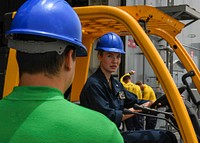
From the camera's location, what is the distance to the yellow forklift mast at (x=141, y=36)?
84.5 inches

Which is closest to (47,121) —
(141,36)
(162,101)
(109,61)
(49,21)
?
(49,21)

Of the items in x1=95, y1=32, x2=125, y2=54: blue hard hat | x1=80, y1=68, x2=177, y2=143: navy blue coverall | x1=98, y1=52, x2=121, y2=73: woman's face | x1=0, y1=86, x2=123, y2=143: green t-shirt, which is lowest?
x1=80, y1=68, x2=177, y2=143: navy blue coverall

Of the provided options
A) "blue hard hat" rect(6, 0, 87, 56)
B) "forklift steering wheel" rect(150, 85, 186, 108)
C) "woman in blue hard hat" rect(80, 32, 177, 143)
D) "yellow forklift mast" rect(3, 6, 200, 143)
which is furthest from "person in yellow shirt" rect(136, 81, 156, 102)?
"blue hard hat" rect(6, 0, 87, 56)

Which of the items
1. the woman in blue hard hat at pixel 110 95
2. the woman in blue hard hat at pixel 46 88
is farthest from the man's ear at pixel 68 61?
the woman in blue hard hat at pixel 110 95

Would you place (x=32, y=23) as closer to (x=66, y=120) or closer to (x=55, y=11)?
(x=55, y=11)

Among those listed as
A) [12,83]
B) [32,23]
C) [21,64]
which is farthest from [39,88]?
[12,83]

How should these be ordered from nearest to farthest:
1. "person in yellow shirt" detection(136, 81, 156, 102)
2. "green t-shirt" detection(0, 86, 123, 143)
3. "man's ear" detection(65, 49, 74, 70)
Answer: "green t-shirt" detection(0, 86, 123, 143) → "man's ear" detection(65, 49, 74, 70) → "person in yellow shirt" detection(136, 81, 156, 102)

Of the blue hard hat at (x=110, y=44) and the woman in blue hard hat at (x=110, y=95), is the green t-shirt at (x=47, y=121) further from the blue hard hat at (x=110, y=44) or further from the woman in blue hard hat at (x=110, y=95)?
the blue hard hat at (x=110, y=44)

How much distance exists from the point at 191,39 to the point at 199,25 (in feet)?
2.27

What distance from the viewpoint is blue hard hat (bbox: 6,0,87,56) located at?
1134 mm

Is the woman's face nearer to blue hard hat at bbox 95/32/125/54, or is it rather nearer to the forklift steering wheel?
blue hard hat at bbox 95/32/125/54

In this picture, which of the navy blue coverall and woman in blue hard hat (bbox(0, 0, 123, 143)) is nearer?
woman in blue hard hat (bbox(0, 0, 123, 143))

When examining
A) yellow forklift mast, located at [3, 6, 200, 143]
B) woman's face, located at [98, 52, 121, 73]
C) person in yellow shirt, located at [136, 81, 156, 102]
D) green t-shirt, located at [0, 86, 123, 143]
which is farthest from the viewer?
person in yellow shirt, located at [136, 81, 156, 102]

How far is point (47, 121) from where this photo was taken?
3.26 ft
